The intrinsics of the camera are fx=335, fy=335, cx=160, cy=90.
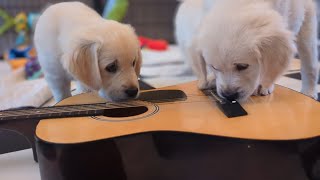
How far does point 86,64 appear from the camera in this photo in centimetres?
112

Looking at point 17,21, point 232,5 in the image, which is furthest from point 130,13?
point 232,5

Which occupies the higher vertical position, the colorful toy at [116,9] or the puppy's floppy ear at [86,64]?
the puppy's floppy ear at [86,64]

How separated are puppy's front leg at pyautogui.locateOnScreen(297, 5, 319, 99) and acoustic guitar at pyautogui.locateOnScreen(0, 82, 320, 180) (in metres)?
0.59

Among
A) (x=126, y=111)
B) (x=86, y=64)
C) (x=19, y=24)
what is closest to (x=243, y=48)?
(x=126, y=111)

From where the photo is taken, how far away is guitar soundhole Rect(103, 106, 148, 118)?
974 millimetres

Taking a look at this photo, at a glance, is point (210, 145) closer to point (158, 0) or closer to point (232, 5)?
point (232, 5)

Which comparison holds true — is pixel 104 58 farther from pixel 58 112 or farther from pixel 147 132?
pixel 147 132

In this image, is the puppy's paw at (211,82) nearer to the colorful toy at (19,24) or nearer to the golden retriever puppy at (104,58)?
the golden retriever puppy at (104,58)

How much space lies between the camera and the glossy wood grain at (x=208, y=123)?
776mm

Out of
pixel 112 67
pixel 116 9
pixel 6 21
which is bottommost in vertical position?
pixel 6 21

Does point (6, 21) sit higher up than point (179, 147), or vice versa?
point (179, 147)

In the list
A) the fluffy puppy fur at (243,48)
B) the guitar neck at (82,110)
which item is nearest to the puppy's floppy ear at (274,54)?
the fluffy puppy fur at (243,48)

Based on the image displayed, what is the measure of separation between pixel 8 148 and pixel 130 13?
3.36m

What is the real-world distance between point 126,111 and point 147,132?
0.22m
